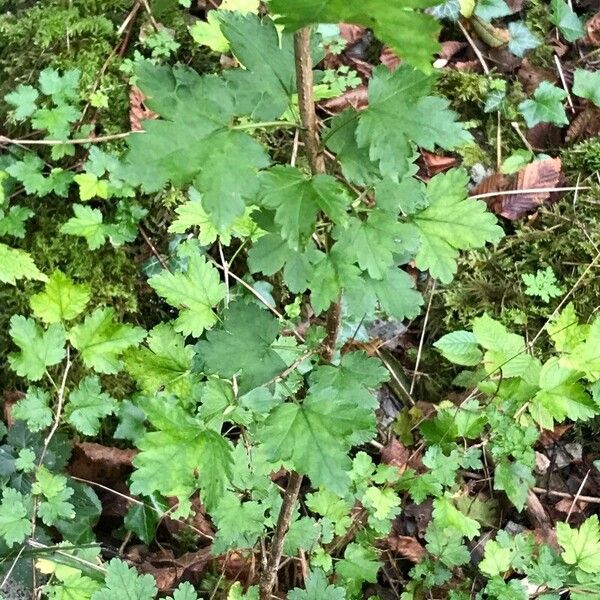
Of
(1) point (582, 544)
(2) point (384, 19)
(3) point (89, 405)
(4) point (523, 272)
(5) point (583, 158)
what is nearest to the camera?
(2) point (384, 19)

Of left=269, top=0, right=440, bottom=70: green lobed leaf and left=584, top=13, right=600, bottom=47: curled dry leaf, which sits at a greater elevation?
left=269, top=0, right=440, bottom=70: green lobed leaf

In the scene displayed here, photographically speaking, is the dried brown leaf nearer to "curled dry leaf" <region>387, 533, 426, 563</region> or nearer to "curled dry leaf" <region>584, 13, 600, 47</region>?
"curled dry leaf" <region>584, 13, 600, 47</region>

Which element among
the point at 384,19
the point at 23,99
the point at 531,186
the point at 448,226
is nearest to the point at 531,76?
the point at 531,186

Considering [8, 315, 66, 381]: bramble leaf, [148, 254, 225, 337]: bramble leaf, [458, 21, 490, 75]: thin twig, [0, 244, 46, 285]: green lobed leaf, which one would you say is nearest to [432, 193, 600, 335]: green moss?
[458, 21, 490, 75]: thin twig

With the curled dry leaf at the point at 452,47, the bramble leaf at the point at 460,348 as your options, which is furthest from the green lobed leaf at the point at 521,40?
the bramble leaf at the point at 460,348

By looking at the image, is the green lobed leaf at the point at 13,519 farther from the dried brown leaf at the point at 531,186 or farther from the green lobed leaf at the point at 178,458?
the dried brown leaf at the point at 531,186

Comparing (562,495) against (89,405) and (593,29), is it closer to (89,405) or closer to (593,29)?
(89,405)

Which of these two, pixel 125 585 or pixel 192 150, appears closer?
pixel 192 150

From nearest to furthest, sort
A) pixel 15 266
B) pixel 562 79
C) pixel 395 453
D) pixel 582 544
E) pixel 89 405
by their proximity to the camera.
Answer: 1. pixel 89 405
2. pixel 582 544
3. pixel 15 266
4. pixel 395 453
5. pixel 562 79
